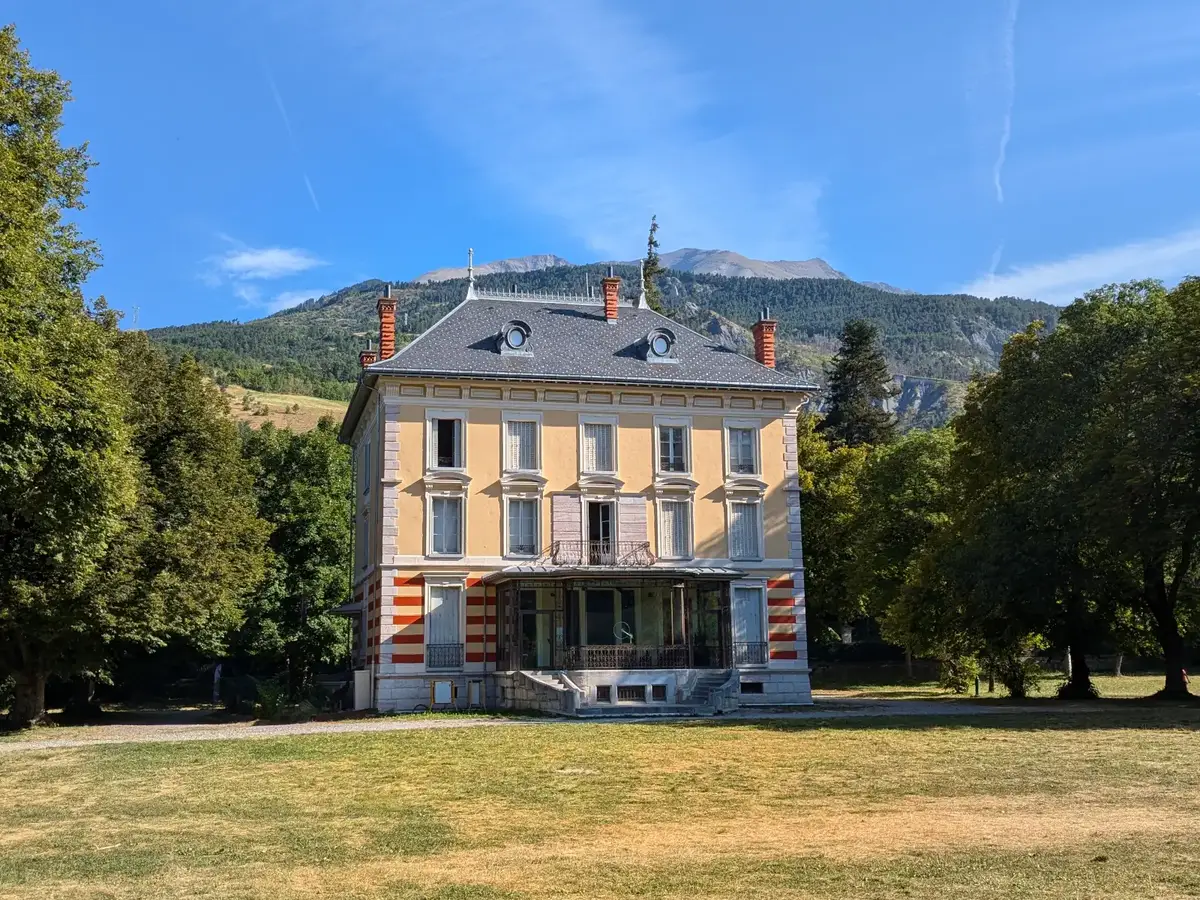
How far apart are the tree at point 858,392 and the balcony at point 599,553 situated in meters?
34.7

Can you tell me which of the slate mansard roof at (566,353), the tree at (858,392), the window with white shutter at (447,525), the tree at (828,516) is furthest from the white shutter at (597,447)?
the tree at (858,392)

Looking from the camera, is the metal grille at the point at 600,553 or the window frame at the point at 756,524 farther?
the window frame at the point at 756,524

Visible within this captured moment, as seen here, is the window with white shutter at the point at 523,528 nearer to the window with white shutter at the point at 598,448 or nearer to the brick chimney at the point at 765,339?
the window with white shutter at the point at 598,448

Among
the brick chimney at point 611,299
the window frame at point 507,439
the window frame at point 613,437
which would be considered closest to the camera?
the window frame at point 507,439

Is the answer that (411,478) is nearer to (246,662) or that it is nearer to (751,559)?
(751,559)

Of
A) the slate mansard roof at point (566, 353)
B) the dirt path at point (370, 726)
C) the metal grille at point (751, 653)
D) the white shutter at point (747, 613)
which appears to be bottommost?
the dirt path at point (370, 726)

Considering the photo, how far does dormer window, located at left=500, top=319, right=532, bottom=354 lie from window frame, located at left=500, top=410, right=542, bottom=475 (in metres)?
2.16

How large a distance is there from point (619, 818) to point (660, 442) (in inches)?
960

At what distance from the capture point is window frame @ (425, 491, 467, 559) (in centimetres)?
3453

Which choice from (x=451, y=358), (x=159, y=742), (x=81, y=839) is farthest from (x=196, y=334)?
(x=81, y=839)

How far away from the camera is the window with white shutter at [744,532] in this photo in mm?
36750

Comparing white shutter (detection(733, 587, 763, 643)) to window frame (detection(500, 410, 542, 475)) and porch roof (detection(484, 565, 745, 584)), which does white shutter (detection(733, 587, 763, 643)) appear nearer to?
porch roof (detection(484, 565, 745, 584))

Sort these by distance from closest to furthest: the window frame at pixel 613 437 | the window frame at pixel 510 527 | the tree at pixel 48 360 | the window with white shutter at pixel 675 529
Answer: the tree at pixel 48 360 < the window frame at pixel 510 527 < the window frame at pixel 613 437 < the window with white shutter at pixel 675 529

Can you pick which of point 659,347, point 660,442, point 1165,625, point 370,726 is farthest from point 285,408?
point 1165,625
